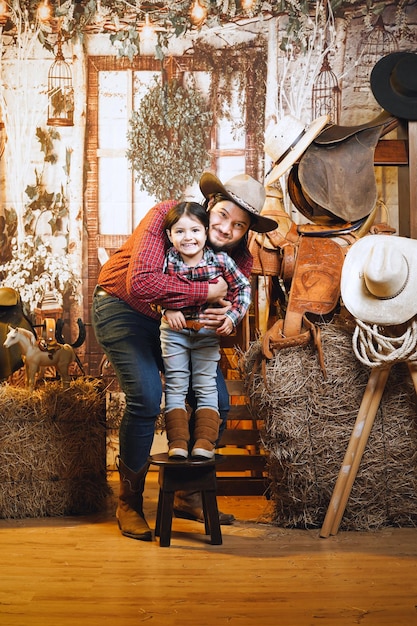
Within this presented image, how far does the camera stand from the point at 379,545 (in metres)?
2.88

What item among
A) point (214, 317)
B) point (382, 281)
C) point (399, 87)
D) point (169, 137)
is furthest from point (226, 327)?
point (169, 137)

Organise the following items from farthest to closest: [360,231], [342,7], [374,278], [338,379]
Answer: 1. [342,7]
2. [360,231]
3. [338,379]
4. [374,278]

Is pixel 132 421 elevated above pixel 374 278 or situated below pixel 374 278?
below

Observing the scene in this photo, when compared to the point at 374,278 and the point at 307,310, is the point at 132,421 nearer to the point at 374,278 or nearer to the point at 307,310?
the point at 307,310

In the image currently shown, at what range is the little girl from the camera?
285 centimetres

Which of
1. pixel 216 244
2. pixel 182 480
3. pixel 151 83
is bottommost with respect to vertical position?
pixel 182 480

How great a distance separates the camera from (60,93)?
15.2 feet

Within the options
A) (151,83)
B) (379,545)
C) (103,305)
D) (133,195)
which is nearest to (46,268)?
(133,195)

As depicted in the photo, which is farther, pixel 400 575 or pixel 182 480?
pixel 182 480

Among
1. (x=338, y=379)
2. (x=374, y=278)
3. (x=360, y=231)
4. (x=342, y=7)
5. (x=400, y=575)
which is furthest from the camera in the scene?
(x=342, y=7)

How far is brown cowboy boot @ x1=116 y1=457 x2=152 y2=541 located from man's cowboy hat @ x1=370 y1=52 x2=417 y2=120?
1.86 meters

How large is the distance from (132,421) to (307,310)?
0.85m

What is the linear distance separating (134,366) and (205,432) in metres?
0.39

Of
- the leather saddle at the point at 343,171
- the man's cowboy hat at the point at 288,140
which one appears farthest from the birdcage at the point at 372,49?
the man's cowboy hat at the point at 288,140
